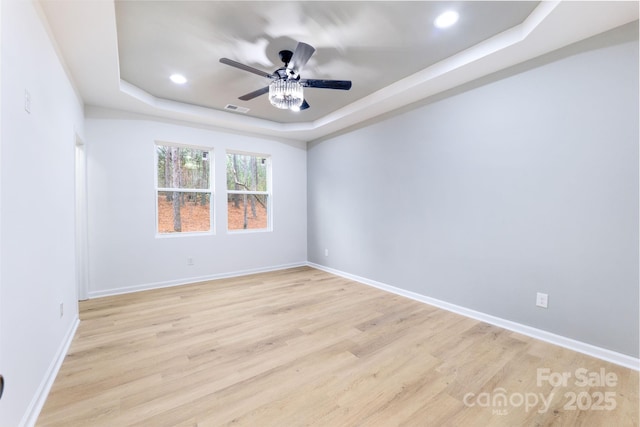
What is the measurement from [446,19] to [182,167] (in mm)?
3971

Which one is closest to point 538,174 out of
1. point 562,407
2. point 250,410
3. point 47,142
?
point 562,407

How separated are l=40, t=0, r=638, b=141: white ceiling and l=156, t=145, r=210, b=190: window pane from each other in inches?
34.6

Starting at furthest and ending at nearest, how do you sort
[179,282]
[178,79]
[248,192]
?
[248,192], [179,282], [178,79]

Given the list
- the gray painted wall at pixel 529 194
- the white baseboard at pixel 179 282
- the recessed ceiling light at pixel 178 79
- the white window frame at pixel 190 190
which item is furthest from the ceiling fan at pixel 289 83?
the white baseboard at pixel 179 282

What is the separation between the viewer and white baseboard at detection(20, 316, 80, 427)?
1547 mm

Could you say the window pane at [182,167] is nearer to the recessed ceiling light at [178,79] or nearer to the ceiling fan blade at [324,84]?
the recessed ceiling light at [178,79]

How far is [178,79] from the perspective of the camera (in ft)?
10.7

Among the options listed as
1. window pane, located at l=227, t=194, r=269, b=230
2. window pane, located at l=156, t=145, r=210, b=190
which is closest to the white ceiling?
window pane, located at l=156, t=145, r=210, b=190

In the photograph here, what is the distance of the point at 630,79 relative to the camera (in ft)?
6.80

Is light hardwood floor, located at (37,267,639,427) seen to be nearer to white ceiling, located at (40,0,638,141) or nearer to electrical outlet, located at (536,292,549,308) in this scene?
electrical outlet, located at (536,292,549,308)

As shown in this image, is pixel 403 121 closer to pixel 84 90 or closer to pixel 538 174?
pixel 538 174

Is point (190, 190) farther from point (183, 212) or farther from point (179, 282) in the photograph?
point (179, 282)

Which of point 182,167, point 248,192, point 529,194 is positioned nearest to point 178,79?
point 182,167

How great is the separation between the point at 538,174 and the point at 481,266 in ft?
3.41
